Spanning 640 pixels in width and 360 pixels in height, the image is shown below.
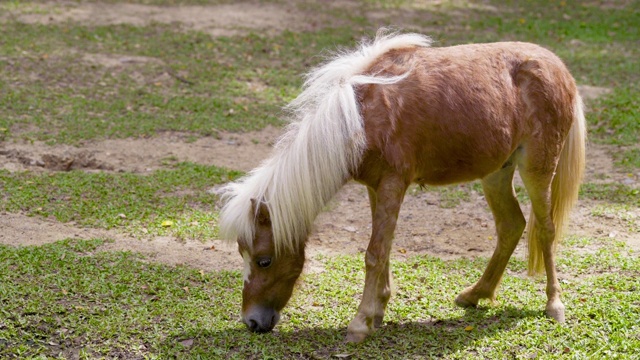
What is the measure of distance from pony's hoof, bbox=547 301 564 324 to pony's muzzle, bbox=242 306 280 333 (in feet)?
5.77

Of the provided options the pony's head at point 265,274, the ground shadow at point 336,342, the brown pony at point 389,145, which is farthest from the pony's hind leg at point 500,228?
the pony's head at point 265,274

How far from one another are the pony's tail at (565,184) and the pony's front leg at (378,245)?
4.04 ft

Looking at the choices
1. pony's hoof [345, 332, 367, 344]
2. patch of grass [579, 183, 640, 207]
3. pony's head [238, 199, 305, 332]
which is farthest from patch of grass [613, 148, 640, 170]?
pony's head [238, 199, 305, 332]

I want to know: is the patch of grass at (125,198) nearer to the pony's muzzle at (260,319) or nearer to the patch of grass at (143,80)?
the patch of grass at (143,80)

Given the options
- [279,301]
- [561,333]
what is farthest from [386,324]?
[561,333]

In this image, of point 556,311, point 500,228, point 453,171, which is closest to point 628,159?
point 500,228

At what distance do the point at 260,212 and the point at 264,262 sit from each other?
1.00 ft

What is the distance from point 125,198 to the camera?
6742mm

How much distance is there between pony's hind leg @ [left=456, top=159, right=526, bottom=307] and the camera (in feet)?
17.0

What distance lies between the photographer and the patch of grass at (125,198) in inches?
247

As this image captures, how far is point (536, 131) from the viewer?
16.1ft

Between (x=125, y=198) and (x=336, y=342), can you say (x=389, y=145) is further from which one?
(x=125, y=198)

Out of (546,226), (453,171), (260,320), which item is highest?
(453,171)

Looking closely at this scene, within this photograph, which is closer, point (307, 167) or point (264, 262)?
point (307, 167)
